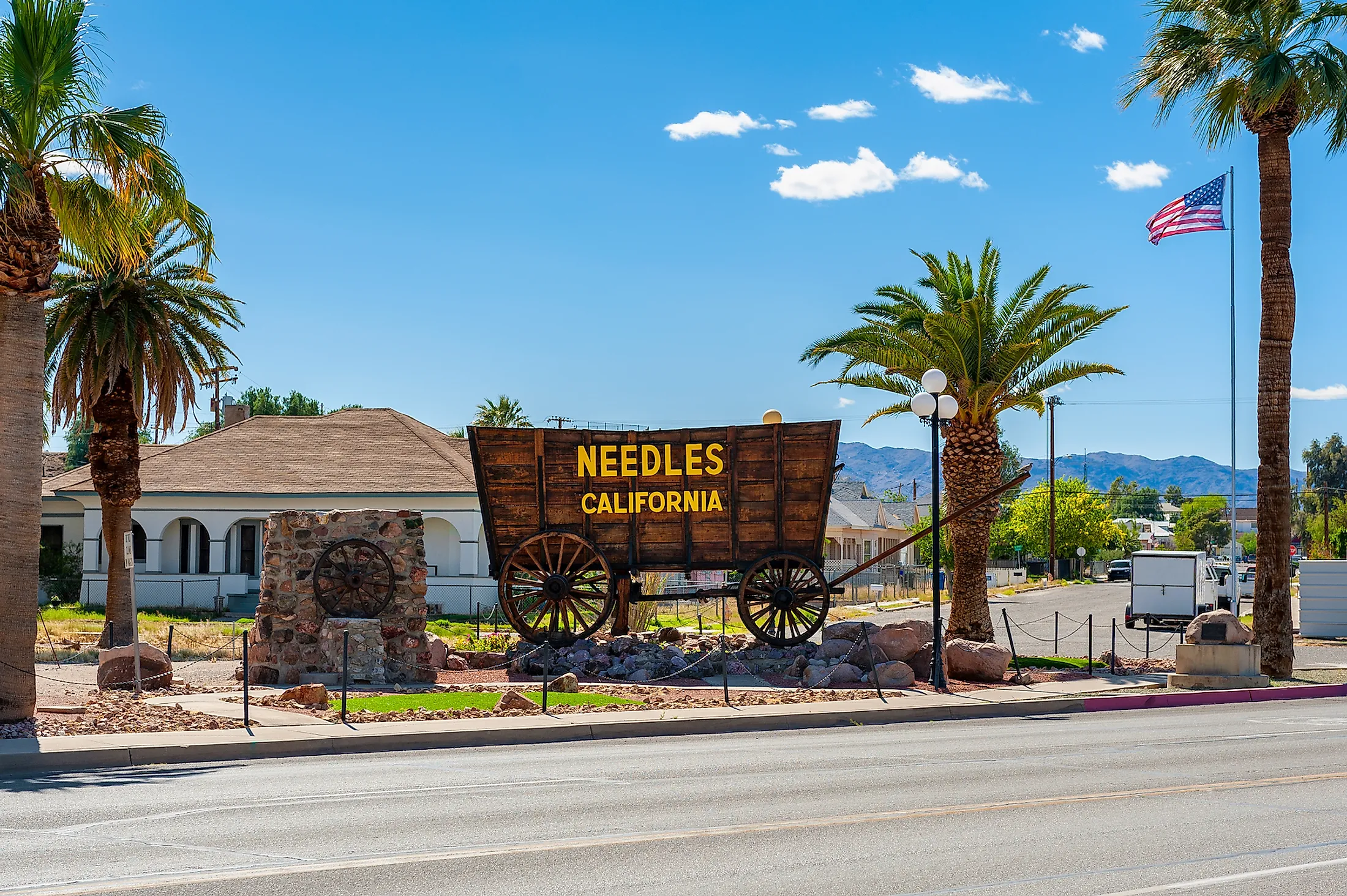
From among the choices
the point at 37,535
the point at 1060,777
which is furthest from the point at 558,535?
the point at 1060,777

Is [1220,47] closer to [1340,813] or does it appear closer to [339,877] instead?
[1340,813]

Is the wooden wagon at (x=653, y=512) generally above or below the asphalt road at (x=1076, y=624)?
above

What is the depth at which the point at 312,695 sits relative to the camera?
17547mm

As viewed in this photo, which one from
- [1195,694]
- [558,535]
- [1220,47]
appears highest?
[1220,47]

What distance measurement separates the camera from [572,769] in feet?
41.2

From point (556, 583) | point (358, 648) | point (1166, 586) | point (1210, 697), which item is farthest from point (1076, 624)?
point (358, 648)

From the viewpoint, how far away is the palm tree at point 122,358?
27.7 meters

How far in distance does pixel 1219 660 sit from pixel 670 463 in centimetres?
1027

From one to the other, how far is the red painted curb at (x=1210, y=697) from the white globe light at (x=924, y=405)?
5109 mm

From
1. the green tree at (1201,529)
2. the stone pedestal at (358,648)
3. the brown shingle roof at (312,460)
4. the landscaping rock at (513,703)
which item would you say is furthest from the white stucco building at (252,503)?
the green tree at (1201,529)

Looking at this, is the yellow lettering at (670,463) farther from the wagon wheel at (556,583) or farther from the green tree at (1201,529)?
the green tree at (1201,529)

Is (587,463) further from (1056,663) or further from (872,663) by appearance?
(1056,663)

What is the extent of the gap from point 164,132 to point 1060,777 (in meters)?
13.3

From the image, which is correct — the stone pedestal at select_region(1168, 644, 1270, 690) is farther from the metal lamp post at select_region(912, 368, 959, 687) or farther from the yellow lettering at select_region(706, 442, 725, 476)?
the yellow lettering at select_region(706, 442, 725, 476)
